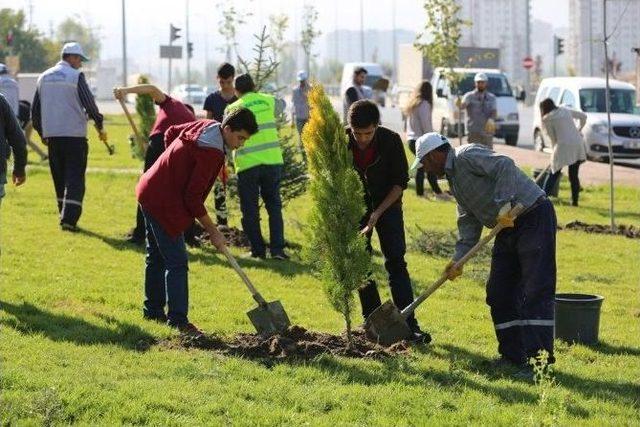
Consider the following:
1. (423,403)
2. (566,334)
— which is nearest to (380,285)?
(566,334)

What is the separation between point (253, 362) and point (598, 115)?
21.5 meters

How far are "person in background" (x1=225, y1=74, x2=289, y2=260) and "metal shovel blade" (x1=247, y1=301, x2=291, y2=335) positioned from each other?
139 inches

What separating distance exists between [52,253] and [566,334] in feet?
19.1

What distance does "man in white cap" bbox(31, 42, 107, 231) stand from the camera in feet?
44.4

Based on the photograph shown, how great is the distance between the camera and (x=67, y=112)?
44.5 ft

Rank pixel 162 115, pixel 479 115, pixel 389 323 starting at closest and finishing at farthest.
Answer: pixel 389 323 < pixel 162 115 < pixel 479 115

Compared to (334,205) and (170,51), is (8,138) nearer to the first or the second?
(334,205)

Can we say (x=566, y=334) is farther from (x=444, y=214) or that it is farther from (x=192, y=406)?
(x=444, y=214)

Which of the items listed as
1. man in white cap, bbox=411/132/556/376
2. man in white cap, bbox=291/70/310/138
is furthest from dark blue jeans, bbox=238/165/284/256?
man in white cap, bbox=291/70/310/138

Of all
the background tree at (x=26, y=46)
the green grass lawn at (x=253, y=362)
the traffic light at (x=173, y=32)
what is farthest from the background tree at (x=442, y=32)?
the background tree at (x=26, y=46)

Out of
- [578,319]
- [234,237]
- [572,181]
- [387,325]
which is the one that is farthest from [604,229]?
[387,325]

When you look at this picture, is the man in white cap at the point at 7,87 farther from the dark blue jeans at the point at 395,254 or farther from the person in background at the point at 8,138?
the dark blue jeans at the point at 395,254

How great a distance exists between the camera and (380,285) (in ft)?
37.1

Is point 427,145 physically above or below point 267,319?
above
